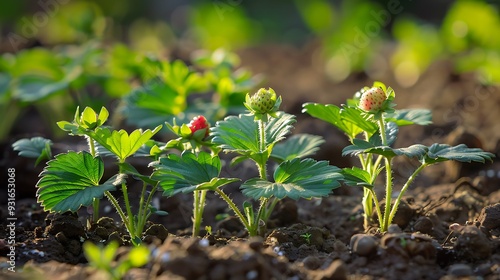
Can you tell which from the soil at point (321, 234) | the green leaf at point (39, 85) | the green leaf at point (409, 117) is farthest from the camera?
the green leaf at point (39, 85)

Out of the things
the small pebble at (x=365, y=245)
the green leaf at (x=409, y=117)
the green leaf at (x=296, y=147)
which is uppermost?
the green leaf at (x=409, y=117)

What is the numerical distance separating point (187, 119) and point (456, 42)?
8.07 ft

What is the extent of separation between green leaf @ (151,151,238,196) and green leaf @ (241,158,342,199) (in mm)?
83

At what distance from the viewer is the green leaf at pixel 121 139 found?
1899mm

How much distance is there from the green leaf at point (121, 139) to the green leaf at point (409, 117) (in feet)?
2.38

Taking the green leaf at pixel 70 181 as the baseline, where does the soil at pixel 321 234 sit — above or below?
below

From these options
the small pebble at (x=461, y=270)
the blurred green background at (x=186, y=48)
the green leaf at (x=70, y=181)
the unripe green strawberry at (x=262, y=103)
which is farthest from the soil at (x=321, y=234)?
the blurred green background at (x=186, y=48)

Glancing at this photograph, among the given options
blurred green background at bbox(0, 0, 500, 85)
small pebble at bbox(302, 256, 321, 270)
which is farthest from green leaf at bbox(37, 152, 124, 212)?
blurred green background at bbox(0, 0, 500, 85)

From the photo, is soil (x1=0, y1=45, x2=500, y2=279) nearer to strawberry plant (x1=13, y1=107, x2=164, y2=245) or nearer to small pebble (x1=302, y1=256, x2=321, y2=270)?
small pebble (x1=302, y1=256, x2=321, y2=270)

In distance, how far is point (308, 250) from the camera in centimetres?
192

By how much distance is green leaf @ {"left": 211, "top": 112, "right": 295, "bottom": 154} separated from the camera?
1933mm

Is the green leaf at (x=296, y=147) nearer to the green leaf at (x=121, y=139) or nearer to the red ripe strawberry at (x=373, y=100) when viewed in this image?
the red ripe strawberry at (x=373, y=100)

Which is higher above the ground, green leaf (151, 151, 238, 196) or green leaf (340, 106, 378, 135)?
green leaf (340, 106, 378, 135)

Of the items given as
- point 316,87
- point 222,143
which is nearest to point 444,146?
point 222,143
